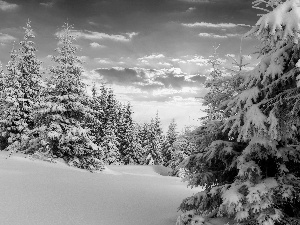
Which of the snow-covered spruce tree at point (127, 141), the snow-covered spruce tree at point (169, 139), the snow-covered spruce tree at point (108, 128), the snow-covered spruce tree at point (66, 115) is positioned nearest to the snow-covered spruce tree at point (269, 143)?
the snow-covered spruce tree at point (66, 115)

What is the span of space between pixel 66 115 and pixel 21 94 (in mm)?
8369

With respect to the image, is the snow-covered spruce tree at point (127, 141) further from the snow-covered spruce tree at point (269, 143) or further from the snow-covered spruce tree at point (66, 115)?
the snow-covered spruce tree at point (269, 143)

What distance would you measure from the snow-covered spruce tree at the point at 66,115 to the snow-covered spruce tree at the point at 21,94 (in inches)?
243

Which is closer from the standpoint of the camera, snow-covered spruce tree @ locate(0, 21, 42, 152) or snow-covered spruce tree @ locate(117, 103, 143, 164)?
snow-covered spruce tree @ locate(0, 21, 42, 152)

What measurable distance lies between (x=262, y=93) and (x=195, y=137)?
211 centimetres

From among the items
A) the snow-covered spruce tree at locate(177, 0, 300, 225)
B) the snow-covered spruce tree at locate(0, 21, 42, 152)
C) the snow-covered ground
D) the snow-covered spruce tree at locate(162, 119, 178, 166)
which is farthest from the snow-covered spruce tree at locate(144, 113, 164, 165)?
the snow-covered spruce tree at locate(177, 0, 300, 225)

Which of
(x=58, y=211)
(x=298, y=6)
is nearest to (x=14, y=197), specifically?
(x=58, y=211)

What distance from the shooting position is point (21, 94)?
28.6 meters

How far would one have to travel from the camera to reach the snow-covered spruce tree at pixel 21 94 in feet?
92.9

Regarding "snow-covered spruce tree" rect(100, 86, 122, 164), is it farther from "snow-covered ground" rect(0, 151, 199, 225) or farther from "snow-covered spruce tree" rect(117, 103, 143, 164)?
"snow-covered ground" rect(0, 151, 199, 225)

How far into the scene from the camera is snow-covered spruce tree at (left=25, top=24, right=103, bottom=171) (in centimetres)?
2164

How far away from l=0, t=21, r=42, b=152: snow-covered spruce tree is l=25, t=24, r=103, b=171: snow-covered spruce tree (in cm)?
616

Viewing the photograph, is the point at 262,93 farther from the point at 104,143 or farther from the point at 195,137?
the point at 104,143

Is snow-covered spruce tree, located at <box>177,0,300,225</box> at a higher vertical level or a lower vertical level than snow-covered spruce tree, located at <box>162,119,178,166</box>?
higher
